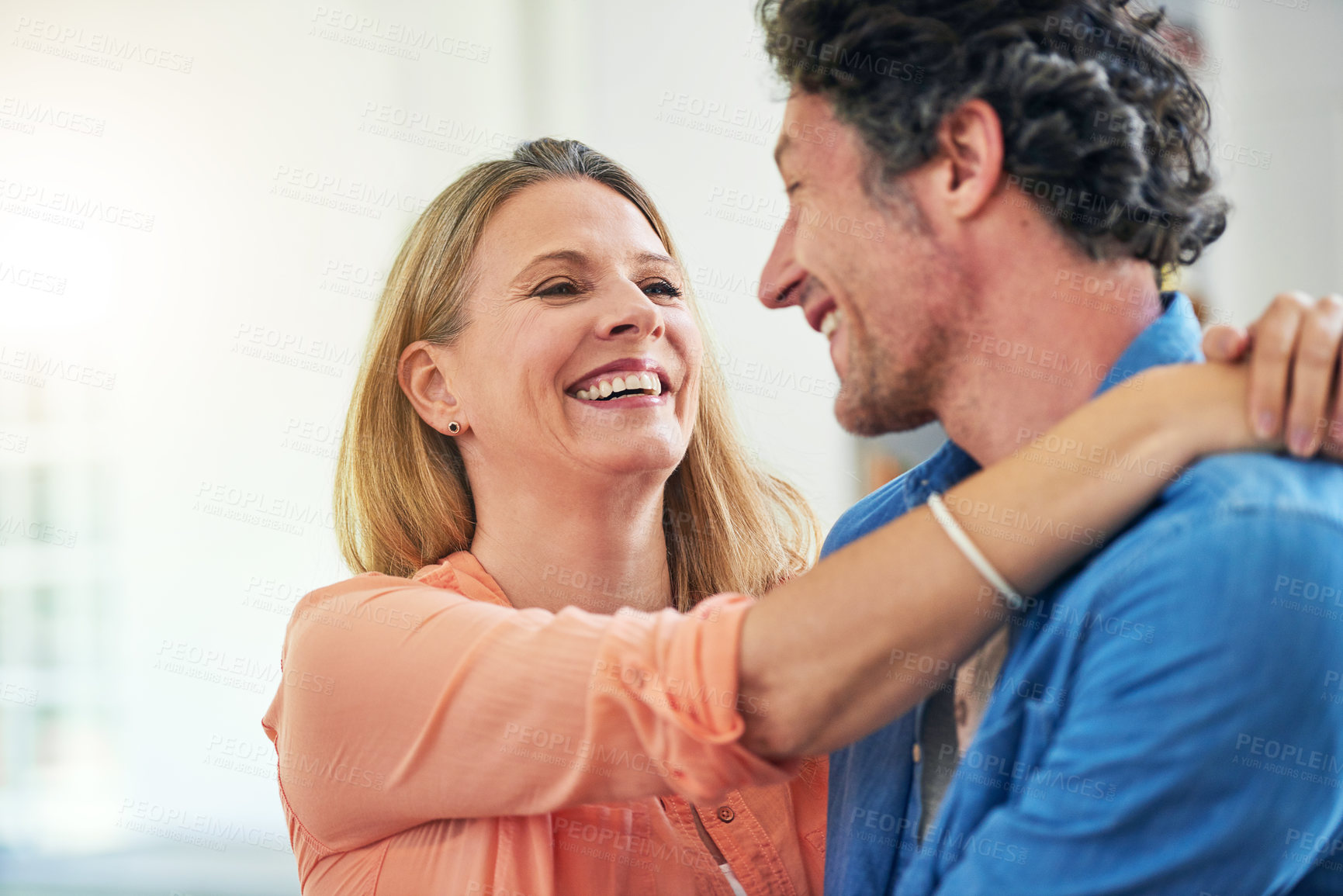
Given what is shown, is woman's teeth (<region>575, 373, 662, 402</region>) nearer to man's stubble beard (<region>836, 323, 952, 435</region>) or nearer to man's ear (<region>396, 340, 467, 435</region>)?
man's ear (<region>396, 340, 467, 435</region>)

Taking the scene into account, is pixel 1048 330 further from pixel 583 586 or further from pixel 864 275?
pixel 583 586

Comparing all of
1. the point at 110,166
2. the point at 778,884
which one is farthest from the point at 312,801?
the point at 110,166

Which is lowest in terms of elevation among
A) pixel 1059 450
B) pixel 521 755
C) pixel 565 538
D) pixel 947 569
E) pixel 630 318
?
pixel 521 755

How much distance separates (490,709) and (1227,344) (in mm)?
768

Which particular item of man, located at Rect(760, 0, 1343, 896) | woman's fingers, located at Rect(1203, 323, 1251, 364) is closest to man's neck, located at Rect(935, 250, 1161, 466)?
man, located at Rect(760, 0, 1343, 896)

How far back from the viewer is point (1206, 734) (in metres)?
0.79

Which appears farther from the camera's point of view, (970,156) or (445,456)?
(445,456)

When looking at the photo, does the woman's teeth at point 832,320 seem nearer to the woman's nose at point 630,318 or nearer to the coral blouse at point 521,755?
the coral blouse at point 521,755

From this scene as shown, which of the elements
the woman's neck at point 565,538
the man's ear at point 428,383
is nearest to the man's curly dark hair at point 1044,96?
the woman's neck at point 565,538

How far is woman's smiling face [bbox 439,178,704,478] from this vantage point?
5.07ft

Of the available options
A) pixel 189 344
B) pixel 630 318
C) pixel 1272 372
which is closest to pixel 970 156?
pixel 1272 372

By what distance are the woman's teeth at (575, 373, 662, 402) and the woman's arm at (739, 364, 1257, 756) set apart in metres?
0.62

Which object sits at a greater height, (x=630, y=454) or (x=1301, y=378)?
(x=1301, y=378)

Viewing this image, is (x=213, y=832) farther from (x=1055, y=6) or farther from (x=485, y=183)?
(x=1055, y=6)
